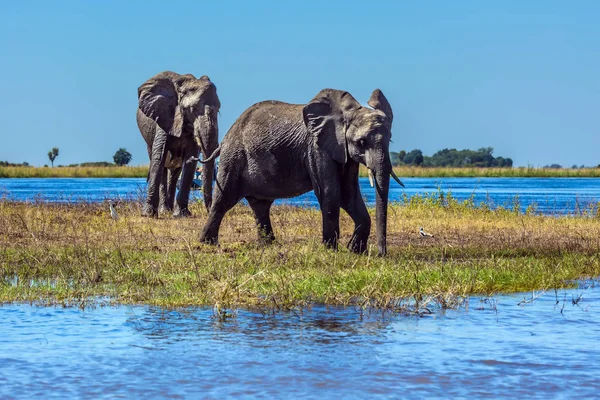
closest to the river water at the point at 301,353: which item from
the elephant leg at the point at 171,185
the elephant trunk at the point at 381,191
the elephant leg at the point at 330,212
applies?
the elephant trunk at the point at 381,191

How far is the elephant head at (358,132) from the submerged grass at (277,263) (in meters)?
0.82

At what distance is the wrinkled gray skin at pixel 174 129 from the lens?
1900cm

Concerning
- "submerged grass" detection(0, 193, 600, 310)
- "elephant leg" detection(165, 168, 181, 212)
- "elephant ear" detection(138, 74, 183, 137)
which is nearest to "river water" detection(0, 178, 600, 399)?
"submerged grass" detection(0, 193, 600, 310)

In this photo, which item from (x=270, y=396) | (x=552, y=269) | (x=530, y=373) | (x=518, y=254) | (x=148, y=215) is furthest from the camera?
(x=148, y=215)

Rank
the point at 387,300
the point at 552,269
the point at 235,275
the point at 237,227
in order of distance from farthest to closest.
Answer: the point at 237,227 < the point at 552,269 < the point at 235,275 < the point at 387,300

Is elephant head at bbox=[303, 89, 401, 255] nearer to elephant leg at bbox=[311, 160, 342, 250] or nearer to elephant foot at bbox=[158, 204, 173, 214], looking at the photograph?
elephant leg at bbox=[311, 160, 342, 250]

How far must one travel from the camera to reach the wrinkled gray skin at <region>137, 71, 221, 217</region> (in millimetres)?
19000

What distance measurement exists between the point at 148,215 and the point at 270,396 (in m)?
13.7

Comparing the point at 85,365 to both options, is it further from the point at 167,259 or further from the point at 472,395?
the point at 167,259

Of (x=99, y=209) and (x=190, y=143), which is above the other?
(x=190, y=143)

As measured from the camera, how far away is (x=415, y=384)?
7.16m

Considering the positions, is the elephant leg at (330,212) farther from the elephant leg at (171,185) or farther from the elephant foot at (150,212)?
the elephant leg at (171,185)

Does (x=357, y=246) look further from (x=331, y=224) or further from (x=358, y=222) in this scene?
(x=331, y=224)

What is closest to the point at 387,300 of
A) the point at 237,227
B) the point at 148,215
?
the point at 237,227
